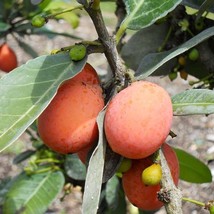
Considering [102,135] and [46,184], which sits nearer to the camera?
[102,135]

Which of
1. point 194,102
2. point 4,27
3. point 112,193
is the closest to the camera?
point 194,102

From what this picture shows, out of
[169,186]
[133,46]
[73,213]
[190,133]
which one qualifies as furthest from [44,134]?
[190,133]

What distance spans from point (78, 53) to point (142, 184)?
202mm

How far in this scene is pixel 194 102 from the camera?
2.73 ft

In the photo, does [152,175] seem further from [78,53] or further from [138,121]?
[78,53]

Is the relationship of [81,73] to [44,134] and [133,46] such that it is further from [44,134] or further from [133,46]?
[133,46]

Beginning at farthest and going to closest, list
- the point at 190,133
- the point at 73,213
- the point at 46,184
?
the point at 190,133
the point at 73,213
the point at 46,184

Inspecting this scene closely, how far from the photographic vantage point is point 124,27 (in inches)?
33.4

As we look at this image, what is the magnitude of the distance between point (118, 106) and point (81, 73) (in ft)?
0.34

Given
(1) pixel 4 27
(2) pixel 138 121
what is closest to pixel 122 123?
(2) pixel 138 121

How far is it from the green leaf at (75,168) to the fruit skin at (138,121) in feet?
2.60

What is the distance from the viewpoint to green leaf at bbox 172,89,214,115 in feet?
2.66

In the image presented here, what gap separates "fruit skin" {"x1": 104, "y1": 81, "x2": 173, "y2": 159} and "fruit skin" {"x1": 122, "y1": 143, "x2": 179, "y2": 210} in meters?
0.10

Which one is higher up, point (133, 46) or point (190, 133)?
point (133, 46)
